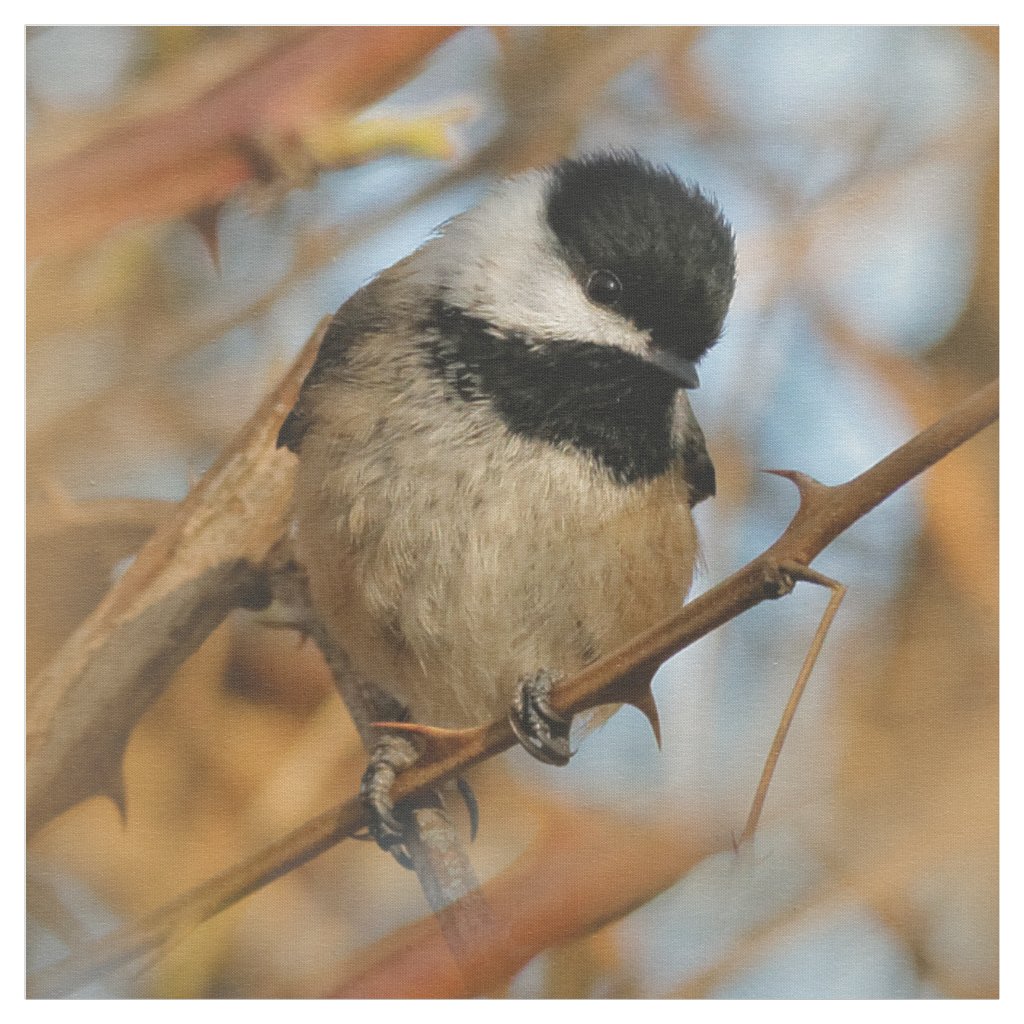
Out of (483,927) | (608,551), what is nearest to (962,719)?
(608,551)

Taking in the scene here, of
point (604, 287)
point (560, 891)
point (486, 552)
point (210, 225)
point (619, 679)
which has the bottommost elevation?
point (560, 891)

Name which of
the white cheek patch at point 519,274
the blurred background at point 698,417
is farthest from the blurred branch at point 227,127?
the white cheek patch at point 519,274

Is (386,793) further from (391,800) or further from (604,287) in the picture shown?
(604,287)

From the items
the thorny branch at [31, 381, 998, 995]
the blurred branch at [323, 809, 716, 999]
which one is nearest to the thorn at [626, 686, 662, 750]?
the thorny branch at [31, 381, 998, 995]

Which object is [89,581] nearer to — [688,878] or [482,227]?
[482,227]

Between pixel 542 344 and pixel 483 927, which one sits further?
pixel 483 927

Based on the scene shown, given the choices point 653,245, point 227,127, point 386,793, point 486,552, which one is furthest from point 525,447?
point 227,127
